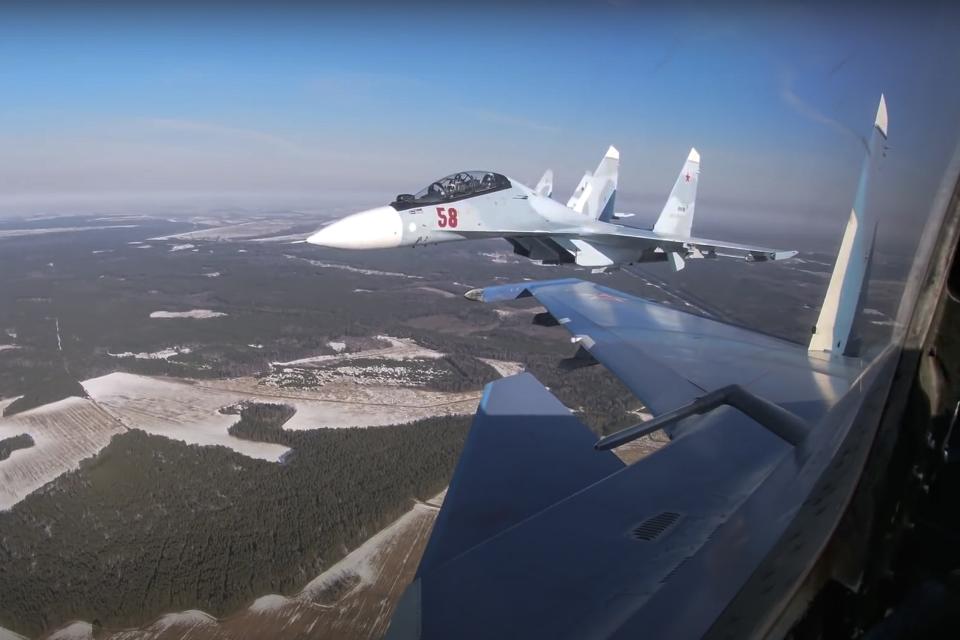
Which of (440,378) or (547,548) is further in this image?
(440,378)

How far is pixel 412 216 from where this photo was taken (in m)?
9.31

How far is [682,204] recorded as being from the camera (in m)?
13.1

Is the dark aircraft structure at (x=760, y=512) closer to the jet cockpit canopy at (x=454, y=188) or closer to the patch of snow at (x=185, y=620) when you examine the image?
the jet cockpit canopy at (x=454, y=188)

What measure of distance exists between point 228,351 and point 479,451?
24.5 meters

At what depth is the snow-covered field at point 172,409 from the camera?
16.2 metres

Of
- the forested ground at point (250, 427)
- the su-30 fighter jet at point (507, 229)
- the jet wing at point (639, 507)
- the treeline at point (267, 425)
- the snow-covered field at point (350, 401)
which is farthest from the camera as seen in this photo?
Result: the snow-covered field at point (350, 401)

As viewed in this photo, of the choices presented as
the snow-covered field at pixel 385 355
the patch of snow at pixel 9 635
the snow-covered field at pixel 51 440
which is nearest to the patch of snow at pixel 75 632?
the patch of snow at pixel 9 635

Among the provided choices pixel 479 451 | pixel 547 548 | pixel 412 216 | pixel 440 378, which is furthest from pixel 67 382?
pixel 547 548

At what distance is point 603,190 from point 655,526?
13224mm

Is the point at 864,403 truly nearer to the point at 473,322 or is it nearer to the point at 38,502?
the point at 38,502

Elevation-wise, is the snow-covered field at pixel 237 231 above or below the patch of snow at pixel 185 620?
above

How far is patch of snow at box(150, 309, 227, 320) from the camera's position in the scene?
94.8ft

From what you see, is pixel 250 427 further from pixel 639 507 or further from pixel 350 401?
pixel 639 507

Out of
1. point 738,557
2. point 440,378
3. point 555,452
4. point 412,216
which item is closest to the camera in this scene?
point 738,557
